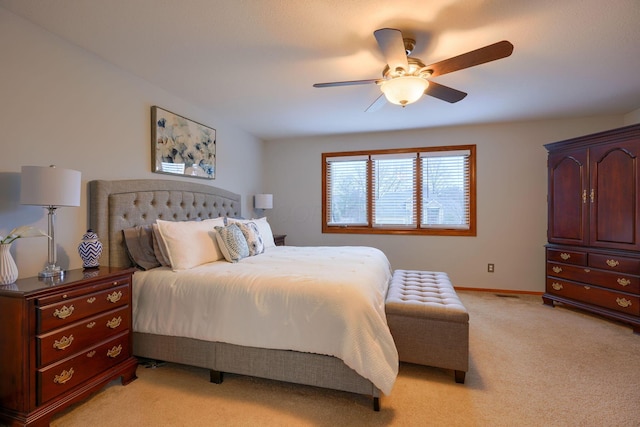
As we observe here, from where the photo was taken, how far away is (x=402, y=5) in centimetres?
184

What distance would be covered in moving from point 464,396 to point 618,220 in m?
2.70

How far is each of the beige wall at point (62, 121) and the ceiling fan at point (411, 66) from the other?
1.93 meters

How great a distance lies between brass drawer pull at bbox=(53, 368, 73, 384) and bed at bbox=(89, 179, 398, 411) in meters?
0.53

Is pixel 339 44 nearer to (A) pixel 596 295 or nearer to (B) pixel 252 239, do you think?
(B) pixel 252 239

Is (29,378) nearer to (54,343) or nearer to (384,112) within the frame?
(54,343)

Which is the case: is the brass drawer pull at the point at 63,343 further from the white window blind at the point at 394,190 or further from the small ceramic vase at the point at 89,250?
the white window blind at the point at 394,190

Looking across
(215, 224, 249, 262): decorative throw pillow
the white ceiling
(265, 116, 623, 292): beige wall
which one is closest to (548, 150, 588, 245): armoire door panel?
(265, 116, 623, 292): beige wall

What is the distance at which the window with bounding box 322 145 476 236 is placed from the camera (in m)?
4.54

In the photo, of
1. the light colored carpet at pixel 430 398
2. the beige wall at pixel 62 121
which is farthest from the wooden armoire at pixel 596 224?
the beige wall at pixel 62 121

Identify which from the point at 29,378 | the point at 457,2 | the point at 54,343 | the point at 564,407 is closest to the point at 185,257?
the point at 54,343

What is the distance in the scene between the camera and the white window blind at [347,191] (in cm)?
496

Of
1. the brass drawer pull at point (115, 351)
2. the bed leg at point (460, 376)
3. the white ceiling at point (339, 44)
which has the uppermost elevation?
the white ceiling at point (339, 44)

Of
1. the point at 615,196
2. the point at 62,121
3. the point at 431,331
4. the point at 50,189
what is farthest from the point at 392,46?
the point at 615,196

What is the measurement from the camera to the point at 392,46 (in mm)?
1867
